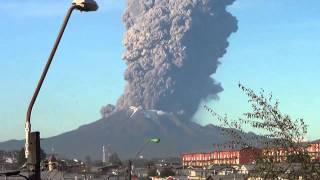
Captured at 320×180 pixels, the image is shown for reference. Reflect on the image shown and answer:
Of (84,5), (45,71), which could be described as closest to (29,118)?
(45,71)

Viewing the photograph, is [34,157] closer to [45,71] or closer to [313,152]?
[45,71]

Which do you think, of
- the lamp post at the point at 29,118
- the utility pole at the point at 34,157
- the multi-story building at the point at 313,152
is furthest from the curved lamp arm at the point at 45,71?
the multi-story building at the point at 313,152

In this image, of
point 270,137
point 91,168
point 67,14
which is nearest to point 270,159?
point 270,137

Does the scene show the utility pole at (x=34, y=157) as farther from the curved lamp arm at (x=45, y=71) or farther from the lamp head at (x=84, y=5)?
the lamp head at (x=84, y=5)

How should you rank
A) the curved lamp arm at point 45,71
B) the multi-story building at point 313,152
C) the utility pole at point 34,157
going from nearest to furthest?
the utility pole at point 34,157 < the curved lamp arm at point 45,71 < the multi-story building at point 313,152

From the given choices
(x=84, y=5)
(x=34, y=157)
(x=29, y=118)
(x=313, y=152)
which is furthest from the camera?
(x=313, y=152)

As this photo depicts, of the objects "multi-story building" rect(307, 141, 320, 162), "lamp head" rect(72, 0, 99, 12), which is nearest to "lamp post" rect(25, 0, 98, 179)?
"lamp head" rect(72, 0, 99, 12)

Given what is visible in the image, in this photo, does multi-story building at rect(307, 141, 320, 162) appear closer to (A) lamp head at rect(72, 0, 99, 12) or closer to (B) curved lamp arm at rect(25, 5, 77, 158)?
(A) lamp head at rect(72, 0, 99, 12)

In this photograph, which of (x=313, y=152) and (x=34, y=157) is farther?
(x=313, y=152)

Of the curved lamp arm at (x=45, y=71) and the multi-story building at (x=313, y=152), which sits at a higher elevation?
the curved lamp arm at (x=45, y=71)
